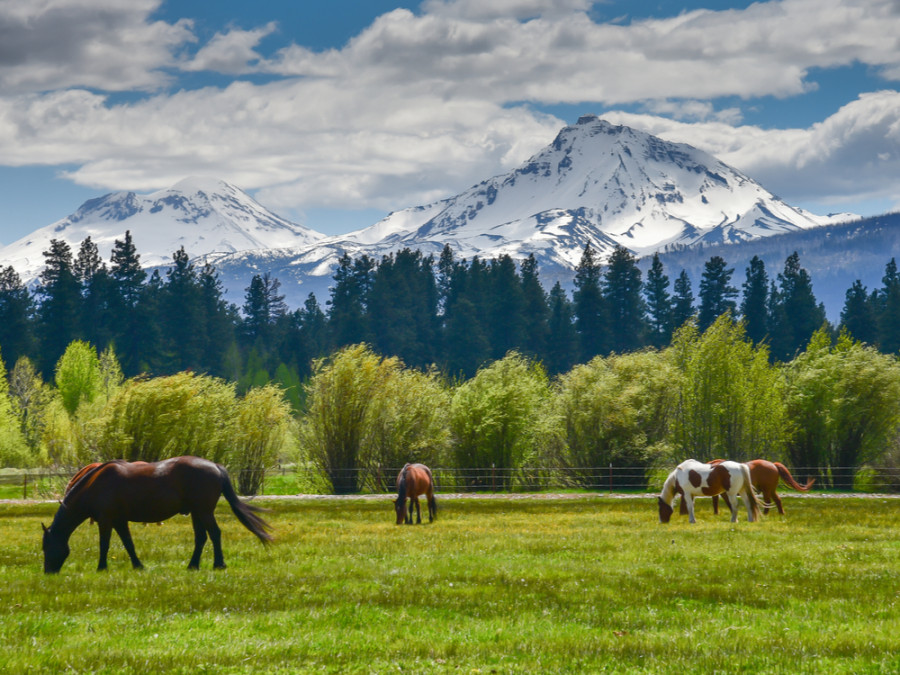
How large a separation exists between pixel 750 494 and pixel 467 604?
1609 cm

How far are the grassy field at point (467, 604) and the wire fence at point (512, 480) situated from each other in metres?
24.1

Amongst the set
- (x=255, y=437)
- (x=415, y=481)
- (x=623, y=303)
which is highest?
(x=623, y=303)

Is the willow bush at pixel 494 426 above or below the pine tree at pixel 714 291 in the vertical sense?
below

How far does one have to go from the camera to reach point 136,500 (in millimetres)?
16109

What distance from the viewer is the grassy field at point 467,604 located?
31.8ft

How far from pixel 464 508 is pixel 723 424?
93.4 feet

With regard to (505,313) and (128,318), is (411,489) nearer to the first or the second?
(128,318)

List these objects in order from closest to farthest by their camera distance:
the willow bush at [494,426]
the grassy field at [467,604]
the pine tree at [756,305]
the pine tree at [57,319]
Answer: the grassy field at [467,604] → the willow bush at [494,426] → the pine tree at [57,319] → the pine tree at [756,305]

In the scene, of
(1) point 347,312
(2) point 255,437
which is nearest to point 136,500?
(2) point 255,437

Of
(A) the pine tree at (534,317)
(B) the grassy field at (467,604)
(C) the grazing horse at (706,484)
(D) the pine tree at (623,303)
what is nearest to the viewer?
(B) the grassy field at (467,604)

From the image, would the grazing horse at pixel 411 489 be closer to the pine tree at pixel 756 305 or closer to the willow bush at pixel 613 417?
the willow bush at pixel 613 417

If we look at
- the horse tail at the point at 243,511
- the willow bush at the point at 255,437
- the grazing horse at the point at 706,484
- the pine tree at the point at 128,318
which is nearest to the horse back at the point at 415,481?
the grazing horse at the point at 706,484

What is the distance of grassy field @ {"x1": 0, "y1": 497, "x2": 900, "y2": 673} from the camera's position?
381 inches

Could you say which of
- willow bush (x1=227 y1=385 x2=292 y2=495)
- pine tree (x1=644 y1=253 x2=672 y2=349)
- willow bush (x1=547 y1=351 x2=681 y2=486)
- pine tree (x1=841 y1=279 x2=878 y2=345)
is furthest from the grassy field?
pine tree (x1=644 y1=253 x2=672 y2=349)
